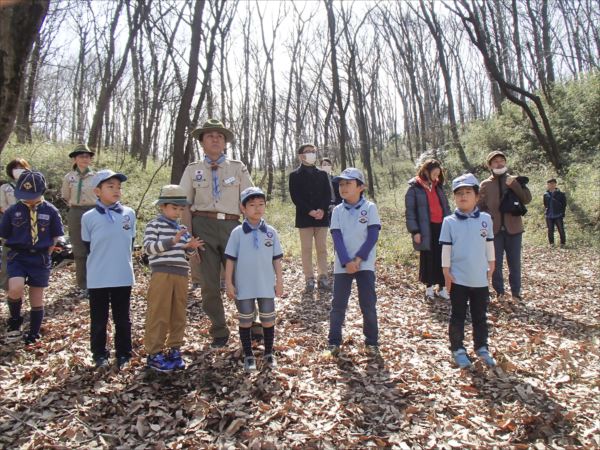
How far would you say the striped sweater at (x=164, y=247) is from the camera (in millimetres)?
4012

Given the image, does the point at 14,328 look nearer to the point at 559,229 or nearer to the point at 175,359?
the point at 175,359

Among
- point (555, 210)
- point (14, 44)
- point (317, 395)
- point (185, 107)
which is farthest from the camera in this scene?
point (555, 210)

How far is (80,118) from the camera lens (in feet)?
100

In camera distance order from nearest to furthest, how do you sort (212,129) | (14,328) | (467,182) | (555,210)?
(467,182) → (212,129) → (14,328) → (555,210)

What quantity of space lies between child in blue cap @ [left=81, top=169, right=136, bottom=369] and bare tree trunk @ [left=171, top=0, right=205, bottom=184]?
5784 mm

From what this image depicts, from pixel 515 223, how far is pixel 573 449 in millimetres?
4238

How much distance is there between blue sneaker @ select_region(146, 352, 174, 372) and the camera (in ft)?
13.3

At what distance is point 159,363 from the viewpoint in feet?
13.4

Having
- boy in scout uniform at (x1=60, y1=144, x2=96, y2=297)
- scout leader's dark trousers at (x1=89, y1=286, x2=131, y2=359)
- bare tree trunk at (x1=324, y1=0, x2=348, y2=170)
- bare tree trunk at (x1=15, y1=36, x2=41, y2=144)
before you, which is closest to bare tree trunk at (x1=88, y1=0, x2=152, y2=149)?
bare tree trunk at (x1=15, y1=36, x2=41, y2=144)

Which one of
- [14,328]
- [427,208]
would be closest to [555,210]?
[427,208]

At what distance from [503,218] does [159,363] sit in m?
5.34

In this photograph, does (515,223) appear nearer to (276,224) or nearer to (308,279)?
(308,279)

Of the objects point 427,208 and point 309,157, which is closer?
point 427,208

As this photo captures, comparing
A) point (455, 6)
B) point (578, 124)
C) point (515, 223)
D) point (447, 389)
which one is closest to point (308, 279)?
point (515, 223)
